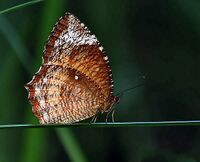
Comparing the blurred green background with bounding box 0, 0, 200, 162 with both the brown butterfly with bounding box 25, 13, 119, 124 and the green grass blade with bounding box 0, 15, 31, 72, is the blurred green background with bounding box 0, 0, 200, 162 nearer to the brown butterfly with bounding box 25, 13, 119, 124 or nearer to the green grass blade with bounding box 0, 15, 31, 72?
the green grass blade with bounding box 0, 15, 31, 72

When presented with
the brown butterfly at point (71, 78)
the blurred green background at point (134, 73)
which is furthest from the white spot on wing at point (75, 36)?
the blurred green background at point (134, 73)

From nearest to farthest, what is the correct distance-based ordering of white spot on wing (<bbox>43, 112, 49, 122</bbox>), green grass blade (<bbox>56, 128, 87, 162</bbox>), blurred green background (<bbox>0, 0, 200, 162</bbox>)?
white spot on wing (<bbox>43, 112, 49, 122</bbox>), green grass blade (<bbox>56, 128, 87, 162</bbox>), blurred green background (<bbox>0, 0, 200, 162</bbox>)

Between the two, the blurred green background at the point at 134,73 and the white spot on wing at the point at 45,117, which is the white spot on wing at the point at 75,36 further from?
the blurred green background at the point at 134,73

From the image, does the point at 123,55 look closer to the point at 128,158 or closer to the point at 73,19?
the point at 128,158

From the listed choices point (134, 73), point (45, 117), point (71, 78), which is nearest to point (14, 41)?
point (71, 78)

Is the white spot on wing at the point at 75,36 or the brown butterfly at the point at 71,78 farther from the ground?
the white spot on wing at the point at 75,36

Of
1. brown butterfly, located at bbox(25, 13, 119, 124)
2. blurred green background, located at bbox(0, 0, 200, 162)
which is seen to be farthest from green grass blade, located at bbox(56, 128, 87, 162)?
blurred green background, located at bbox(0, 0, 200, 162)
